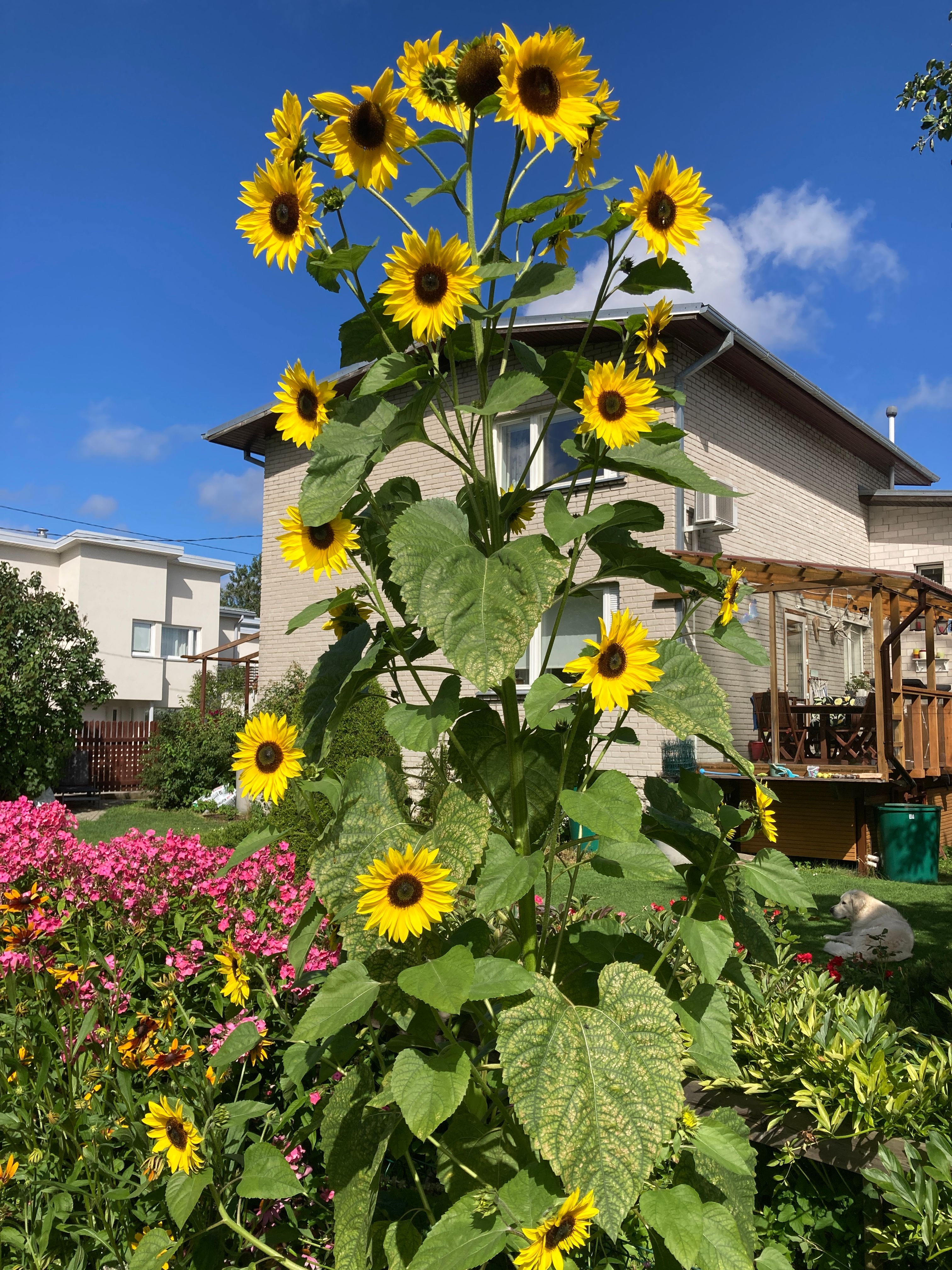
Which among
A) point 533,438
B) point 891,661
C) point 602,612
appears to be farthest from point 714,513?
point 891,661

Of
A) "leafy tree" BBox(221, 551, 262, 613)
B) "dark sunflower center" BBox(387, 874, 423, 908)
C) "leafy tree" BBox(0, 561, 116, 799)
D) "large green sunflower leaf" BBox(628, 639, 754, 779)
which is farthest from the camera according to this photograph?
"leafy tree" BBox(221, 551, 262, 613)

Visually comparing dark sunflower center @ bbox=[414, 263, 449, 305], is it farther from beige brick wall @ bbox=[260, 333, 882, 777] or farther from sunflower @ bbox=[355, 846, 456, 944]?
beige brick wall @ bbox=[260, 333, 882, 777]

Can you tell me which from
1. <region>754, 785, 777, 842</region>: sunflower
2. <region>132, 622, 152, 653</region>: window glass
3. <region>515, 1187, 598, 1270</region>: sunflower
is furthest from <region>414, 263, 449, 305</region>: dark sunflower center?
<region>132, 622, 152, 653</region>: window glass

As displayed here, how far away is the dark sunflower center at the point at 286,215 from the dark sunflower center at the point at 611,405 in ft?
2.06

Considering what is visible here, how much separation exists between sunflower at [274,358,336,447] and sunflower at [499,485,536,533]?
0.39 metres

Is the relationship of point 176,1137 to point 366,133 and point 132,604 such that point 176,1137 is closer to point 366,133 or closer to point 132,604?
point 366,133

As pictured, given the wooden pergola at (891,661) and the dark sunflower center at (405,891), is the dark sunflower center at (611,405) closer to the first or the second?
the dark sunflower center at (405,891)

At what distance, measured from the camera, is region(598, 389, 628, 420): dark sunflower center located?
1.47 m

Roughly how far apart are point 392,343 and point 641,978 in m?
1.19

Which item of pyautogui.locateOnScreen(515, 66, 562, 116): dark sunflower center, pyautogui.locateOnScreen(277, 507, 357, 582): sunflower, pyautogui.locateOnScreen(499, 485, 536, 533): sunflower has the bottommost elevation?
pyautogui.locateOnScreen(277, 507, 357, 582): sunflower

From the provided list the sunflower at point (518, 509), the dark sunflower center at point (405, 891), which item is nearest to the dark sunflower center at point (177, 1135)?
the dark sunflower center at point (405, 891)

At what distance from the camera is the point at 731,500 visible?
44.3 ft

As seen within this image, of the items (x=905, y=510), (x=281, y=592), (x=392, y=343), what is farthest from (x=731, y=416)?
(x=392, y=343)

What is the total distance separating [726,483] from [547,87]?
41.0ft
